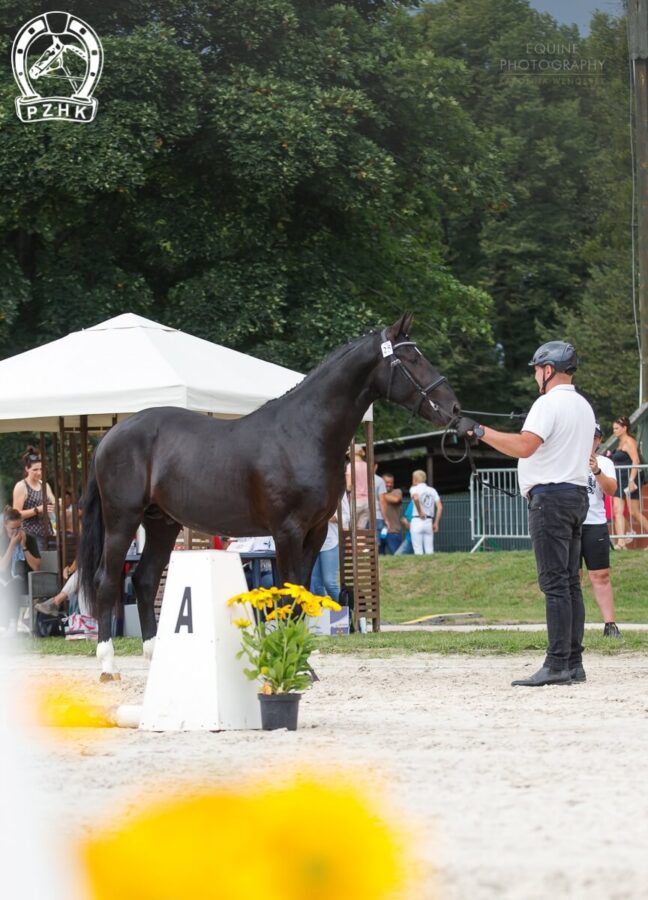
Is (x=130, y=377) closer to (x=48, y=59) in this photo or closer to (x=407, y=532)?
(x=48, y=59)

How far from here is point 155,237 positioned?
26453 mm

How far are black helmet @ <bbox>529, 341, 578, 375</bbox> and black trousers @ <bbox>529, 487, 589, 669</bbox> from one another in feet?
2.71

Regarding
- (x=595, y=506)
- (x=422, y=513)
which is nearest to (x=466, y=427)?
(x=595, y=506)

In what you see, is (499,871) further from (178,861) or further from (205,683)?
(205,683)

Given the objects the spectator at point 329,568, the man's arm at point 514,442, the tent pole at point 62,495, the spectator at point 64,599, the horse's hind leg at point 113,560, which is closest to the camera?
the man's arm at point 514,442

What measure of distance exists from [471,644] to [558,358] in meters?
4.23

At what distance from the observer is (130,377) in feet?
49.8

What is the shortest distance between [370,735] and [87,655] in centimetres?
642

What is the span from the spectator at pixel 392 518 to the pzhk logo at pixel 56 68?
8.87 metres

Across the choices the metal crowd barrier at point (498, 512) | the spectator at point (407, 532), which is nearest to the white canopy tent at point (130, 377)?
the metal crowd barrier at point (498, 512)

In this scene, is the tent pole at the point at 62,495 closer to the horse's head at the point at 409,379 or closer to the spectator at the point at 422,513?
the horse's head at the point at 409,379

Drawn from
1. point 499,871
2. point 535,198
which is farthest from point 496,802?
point 535,198

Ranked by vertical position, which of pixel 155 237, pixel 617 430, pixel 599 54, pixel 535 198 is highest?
pixel 599 54

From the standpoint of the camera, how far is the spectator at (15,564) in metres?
17.2
